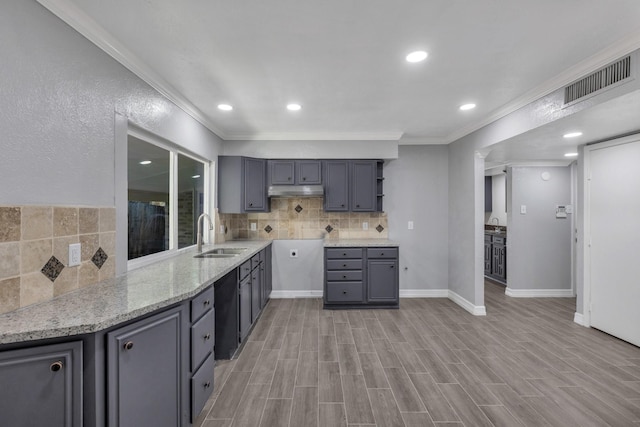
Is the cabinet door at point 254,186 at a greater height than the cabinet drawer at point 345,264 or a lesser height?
greater

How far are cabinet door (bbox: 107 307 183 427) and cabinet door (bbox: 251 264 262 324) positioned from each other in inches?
60.8

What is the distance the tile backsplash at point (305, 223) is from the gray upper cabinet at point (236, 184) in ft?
1.68

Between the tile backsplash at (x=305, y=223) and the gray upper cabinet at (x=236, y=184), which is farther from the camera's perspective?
the tile backsplash at (x=305, y=223)

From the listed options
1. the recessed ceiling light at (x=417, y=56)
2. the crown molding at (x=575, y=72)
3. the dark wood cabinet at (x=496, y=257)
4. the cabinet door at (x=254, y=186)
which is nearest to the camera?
the crown molding at (x=575, y=72)

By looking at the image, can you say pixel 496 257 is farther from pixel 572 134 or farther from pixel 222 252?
pixel 222 252

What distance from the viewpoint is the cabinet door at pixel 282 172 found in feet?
13.9

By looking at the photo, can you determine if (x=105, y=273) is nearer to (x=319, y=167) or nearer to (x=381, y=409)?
(x=381, y=409)

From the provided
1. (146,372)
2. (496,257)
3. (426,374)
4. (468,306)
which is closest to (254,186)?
(146,372)

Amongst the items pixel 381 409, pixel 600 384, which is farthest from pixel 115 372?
pixel 600 384

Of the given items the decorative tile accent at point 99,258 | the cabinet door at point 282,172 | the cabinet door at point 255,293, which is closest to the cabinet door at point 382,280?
the cabinet door at point 255,293

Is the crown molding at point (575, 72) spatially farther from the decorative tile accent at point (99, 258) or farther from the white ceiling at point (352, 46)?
the decorative tile accent at point (99, 258)

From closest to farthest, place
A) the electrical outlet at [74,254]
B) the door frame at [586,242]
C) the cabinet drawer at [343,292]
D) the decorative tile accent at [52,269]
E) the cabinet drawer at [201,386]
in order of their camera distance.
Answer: the decorative tile accent at [52,269]
the electrical outlet at [74,254]
the cabinet drawer at [201,386]
the door frame at [586,242]
the cabinet drawer at [343,292]

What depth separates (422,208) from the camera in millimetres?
4574

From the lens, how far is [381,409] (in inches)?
77.7
